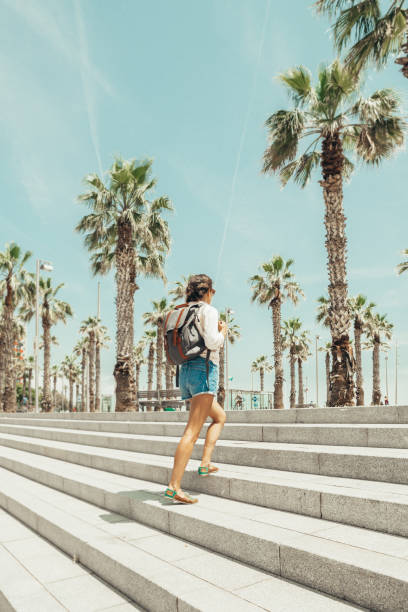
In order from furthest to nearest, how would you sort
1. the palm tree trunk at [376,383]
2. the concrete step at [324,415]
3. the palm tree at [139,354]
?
the palm tree at [139,354]
the palm tree trunk at [376,383]
the concrete step at [324,415]

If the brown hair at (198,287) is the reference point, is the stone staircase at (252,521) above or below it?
below


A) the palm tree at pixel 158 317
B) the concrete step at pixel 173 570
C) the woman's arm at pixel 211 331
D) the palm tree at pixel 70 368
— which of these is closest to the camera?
the concrete step at pixel 173 570

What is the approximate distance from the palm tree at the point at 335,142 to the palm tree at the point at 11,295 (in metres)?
18.7

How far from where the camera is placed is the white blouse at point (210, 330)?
382 cm

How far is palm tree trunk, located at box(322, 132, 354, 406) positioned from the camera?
40.3 feet

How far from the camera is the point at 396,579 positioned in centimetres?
218

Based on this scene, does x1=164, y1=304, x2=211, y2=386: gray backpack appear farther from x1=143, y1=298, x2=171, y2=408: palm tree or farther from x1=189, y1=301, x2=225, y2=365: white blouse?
x1=143, y1=298, x2=171, y2=408: palm tree

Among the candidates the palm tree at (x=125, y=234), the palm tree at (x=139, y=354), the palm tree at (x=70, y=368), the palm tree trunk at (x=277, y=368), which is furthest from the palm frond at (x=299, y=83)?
the palm tree at (x=70, y=368)

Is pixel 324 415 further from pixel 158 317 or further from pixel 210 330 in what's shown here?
pixel 158 317

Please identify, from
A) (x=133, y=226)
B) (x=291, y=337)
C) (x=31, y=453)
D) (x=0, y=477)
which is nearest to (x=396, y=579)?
(x=0, y=477)

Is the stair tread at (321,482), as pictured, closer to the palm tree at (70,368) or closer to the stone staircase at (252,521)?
the stone staircase at (252,521)

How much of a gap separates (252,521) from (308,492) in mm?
452

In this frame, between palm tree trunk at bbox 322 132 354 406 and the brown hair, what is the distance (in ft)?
29.7

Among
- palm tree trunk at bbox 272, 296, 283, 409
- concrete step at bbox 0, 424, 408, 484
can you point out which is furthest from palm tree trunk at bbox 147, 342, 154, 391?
concrete step at bbox 0, 424, 408, 484
